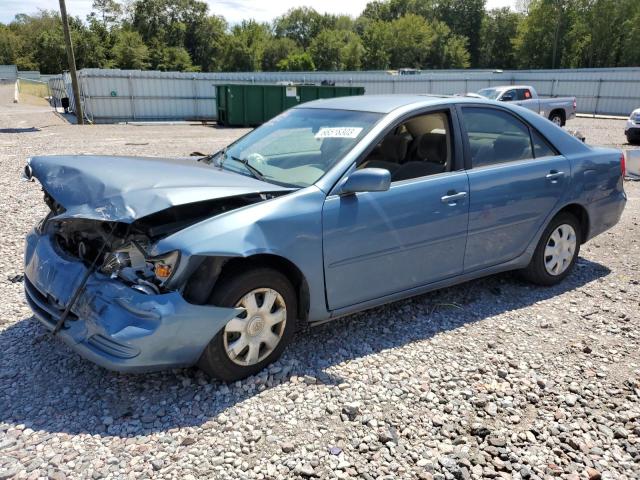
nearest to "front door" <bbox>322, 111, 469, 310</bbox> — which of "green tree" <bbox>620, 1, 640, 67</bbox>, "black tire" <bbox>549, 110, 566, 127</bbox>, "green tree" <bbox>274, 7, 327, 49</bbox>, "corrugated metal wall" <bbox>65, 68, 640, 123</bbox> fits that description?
"black tire" <bbox>549, 110, 566, 127</bbox>

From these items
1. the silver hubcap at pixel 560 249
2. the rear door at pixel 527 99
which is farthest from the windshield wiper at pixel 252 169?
the rear door at pixel 527 99

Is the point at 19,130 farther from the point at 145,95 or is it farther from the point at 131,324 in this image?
the point at 131,324

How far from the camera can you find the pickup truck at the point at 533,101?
19.0 m

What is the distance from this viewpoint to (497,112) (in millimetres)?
4398

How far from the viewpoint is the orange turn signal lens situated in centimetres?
288

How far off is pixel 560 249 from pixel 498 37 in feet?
321

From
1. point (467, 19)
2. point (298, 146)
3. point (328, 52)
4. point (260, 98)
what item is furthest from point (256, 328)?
point (467, 19)

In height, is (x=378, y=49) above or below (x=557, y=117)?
above

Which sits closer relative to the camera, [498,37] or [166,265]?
[166,265]

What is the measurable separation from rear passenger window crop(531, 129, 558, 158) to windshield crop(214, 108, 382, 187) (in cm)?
160

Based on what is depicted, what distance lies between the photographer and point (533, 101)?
19250mm

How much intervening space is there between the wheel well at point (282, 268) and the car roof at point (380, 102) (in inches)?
54.6

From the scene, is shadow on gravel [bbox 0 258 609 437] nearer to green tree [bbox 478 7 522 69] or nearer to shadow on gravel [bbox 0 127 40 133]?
shadow on gravel [bbox 0 127 40 133]

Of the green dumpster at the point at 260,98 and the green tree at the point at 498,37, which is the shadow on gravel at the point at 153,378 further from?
the green tree at the point at 498,37
